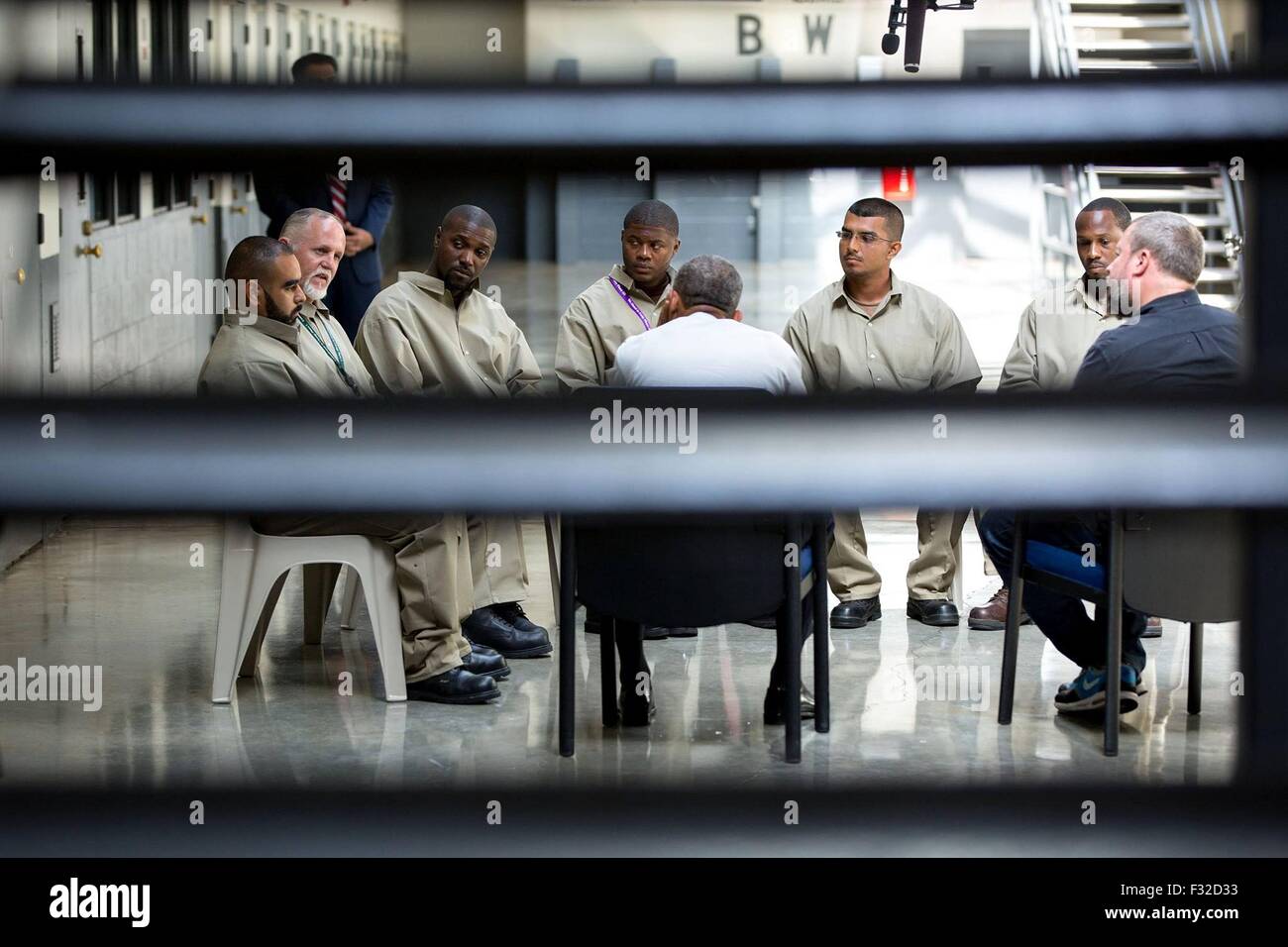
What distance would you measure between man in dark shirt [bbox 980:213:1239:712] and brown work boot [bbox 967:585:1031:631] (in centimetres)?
89

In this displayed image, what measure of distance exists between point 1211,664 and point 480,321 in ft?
7.53

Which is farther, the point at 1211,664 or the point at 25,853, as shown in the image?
the point at 1211,664

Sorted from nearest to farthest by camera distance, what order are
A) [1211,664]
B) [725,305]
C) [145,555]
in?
[725,305], [1211,664], [145,555]

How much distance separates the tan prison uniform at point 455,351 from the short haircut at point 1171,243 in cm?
174

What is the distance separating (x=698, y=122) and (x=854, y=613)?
4649 mm

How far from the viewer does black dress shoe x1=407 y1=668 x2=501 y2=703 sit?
4227 mm

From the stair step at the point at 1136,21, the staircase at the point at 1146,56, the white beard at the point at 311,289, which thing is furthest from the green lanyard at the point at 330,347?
the stair step at the point at 1136,21

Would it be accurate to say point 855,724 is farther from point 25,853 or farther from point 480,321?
point 25,853

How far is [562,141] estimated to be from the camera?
56 centimetres

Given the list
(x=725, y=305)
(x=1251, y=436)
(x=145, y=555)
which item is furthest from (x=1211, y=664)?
(x=1251, y=436)

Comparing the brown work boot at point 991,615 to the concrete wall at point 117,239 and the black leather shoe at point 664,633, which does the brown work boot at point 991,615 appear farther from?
the concrete wall at point 117,239

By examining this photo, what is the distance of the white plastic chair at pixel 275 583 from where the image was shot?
405cm

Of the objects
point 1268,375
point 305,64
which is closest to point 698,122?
point 1268,375

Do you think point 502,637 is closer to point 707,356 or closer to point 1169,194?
point 707,356
